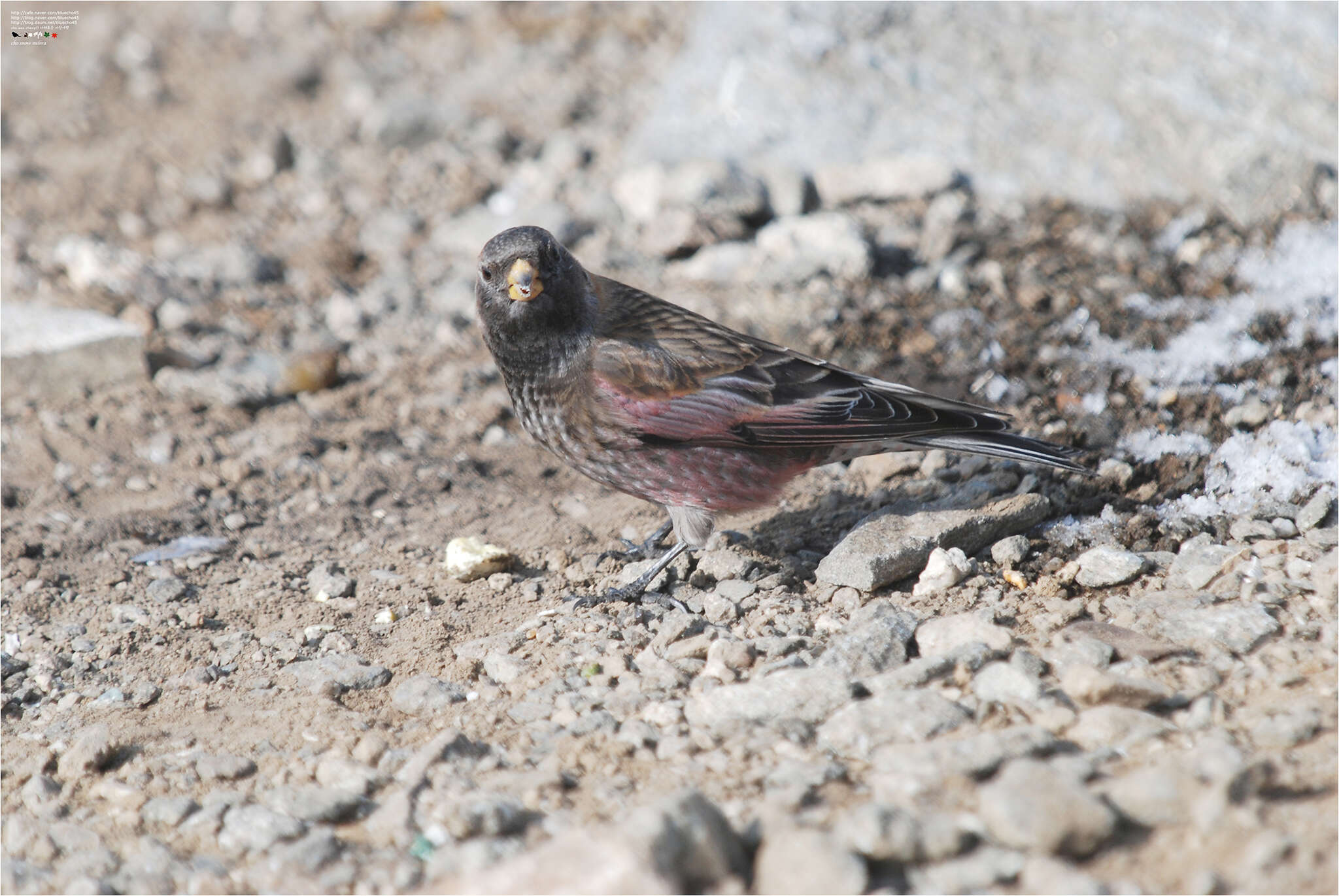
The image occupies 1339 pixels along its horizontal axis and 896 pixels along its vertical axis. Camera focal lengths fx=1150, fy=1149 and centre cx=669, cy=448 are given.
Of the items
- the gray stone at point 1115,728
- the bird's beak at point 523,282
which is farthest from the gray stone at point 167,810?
the gray stone at point 1115,728

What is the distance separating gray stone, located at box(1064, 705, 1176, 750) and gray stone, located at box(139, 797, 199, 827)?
245 cm

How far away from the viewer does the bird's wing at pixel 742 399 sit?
4582 mm

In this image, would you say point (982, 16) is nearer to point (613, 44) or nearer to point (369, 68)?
point (613, 44)

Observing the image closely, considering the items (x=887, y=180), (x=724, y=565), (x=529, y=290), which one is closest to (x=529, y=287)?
(x=529, y=290)

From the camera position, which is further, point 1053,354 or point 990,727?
point 1053,354

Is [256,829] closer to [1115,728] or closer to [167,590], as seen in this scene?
[167,590]

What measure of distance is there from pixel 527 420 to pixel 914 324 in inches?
93.8

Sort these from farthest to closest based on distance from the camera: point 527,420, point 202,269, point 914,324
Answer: point 202,269 → point 914,324 → point 527,420

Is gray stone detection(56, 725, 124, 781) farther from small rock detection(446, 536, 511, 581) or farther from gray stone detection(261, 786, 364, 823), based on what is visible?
small rock detection(446, 536, 511, 581)

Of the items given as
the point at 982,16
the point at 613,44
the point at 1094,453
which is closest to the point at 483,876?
the point at 1094,453

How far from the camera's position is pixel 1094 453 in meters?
4.96

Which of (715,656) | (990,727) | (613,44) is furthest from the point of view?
(613,44)

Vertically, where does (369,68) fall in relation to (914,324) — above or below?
above

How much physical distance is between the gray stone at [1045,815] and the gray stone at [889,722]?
0.42 meters
